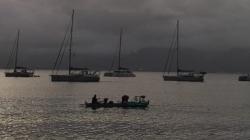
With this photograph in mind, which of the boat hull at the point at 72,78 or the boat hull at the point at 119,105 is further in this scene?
the boat hull at the point at 72,78

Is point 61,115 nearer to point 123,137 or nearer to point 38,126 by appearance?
point 38,126

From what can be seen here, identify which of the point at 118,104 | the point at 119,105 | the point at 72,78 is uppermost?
the point at 72,78

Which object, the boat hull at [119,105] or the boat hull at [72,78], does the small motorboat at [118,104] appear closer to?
the boat hull at [119,105]

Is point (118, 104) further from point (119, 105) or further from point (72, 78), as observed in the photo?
point (72, 78)

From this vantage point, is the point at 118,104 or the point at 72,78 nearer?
the point at 118,104

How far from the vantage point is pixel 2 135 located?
5184cm

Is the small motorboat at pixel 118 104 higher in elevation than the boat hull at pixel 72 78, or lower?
lower

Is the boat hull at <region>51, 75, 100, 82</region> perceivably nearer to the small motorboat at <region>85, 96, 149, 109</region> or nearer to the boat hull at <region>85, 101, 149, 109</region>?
the small motorboat at <region>85, 96, 149, 109</region>

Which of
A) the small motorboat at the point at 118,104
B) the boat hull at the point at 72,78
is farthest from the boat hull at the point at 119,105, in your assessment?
the boat hull at the point at 72,78

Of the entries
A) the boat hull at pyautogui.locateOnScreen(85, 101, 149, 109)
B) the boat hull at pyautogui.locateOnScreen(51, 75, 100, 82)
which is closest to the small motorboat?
the boat hull at pyautogui.locateOnScreen(85, 101, 149, 109)

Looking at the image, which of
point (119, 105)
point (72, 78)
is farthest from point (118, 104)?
point (72, 78)

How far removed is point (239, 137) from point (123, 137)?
11696 mm

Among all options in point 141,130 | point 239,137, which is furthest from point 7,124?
point 239,137

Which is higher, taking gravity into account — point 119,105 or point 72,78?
point 72,78
